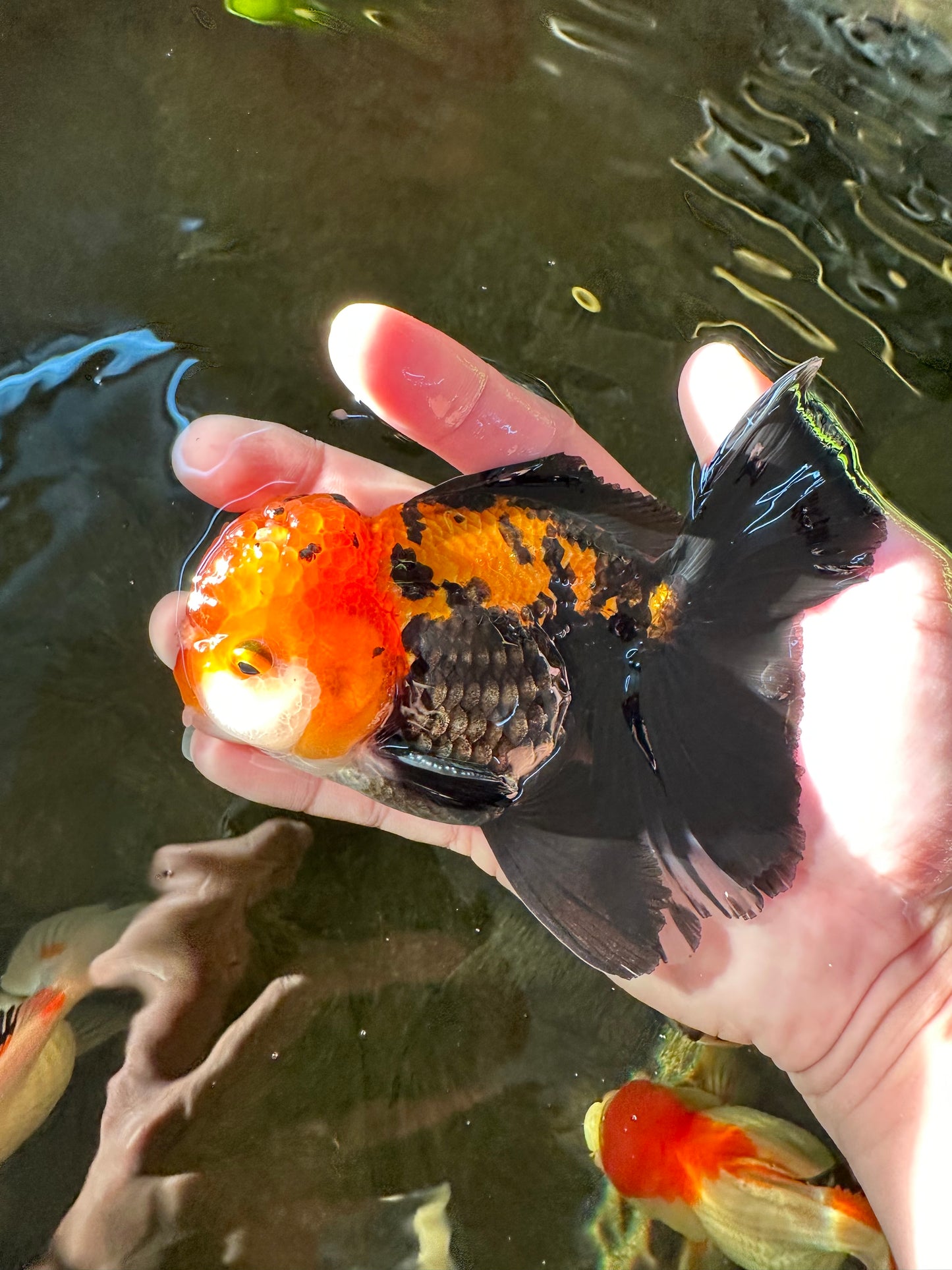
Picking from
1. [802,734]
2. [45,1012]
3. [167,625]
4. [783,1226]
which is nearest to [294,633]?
[167,625]

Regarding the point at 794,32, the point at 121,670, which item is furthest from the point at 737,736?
the point at 794,32

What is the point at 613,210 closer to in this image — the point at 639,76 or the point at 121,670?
the point at 639,76

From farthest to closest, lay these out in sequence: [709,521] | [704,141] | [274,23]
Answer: [704,141], [274,23], [709,521]

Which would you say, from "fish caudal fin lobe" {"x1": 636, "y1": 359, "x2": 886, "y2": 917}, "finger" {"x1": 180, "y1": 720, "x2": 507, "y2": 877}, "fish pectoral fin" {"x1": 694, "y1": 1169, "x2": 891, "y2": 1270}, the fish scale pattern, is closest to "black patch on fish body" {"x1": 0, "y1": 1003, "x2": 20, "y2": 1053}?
"finger" {"x1": 180, "y1": 720, "x2": 507, "y2": 877}

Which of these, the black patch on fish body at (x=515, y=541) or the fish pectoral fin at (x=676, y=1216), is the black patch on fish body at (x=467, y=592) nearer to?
the black patch on fish body at (x=515, y=541)

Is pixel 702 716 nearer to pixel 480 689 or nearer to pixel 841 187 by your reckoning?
pixel 480 689

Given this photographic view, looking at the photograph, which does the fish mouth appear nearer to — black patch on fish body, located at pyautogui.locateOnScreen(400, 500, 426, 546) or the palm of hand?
the palm of hand

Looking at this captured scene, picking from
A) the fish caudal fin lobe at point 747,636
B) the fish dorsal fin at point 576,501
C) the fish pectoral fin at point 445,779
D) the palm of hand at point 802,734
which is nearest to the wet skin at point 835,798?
the palm of hand at point 802,734
